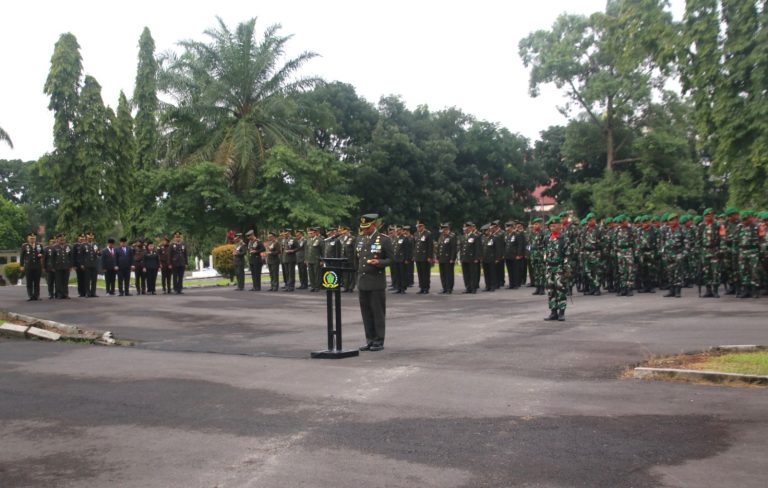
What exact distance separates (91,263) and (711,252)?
17634 millimetres

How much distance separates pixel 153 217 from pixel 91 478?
34.7 metres

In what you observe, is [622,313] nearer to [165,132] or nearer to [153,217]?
[153,217]

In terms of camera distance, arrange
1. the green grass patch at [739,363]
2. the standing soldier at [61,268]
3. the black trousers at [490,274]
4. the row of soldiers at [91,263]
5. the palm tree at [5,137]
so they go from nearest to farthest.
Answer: the green grass patch at [739,363] → the row of soldiers at [91,263] → the standing soldier at [61,268] → the black trousers at [490,274] → the palm tree at [5,137]

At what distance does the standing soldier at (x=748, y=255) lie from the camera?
17.7m

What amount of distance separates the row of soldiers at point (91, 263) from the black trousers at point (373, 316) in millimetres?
14154

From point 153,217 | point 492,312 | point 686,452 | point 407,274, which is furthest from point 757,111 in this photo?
point 153,217

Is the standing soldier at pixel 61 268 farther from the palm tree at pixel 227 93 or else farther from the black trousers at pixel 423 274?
the palm tree at pixel 227 93

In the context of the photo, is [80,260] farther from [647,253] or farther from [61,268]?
[647,253]

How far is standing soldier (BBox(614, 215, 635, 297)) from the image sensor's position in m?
19.5

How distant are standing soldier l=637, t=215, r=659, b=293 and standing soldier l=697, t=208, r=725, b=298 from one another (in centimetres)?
137

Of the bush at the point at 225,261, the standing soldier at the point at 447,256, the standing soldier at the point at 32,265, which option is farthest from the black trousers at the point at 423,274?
the bush at the point at 225,261

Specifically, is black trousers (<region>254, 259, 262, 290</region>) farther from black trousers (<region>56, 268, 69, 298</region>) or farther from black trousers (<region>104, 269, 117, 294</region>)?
black trousers (<region>56, 268, 69, 298</region>)

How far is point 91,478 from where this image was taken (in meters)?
5.26

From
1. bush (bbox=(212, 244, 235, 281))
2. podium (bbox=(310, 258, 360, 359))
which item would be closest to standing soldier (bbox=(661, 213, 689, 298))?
podium (bbox=(310, 258, 360, 359))
